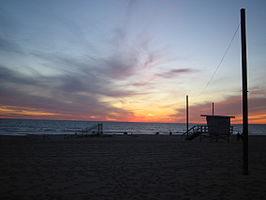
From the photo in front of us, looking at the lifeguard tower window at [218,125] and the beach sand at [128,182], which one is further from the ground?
the lifeguard tower window at [218,125]

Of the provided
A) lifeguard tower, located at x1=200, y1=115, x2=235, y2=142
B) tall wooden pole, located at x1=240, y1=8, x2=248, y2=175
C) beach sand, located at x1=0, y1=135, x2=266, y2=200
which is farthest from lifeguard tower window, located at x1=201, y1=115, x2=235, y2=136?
tall wooden pole, located at x1=240, y1=8, x2=248, y2=175

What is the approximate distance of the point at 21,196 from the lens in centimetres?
594

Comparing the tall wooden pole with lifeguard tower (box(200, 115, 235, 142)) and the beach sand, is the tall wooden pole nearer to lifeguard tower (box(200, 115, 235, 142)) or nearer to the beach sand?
→ the beach sand

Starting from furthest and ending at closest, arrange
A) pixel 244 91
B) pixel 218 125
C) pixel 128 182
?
pixel 218 125
pixel 244 91
pixel 128 182

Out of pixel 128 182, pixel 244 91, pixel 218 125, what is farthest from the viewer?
pixel 218 125

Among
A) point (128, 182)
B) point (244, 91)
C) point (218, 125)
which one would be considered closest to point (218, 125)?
point (218, 125)

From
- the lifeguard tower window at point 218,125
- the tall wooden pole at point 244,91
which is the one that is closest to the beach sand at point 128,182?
the tall wooden pole at point 244,91

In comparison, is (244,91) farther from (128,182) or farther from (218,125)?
(218,125)

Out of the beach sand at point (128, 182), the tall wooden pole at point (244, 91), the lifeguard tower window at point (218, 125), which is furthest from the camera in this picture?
the lifeguard tower window at point (218, 125)

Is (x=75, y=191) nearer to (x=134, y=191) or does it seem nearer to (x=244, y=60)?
(x=134, y=191)

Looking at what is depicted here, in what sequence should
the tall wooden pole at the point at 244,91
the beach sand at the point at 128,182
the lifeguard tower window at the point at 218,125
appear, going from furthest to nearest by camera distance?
the lifeguard tower window at the point at 218,125, the tall wooden pole at the point at 244,91, the beach sand at the point at 128,182

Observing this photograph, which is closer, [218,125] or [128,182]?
[128,182]

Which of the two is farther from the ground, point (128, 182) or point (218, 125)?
point (218, 125)

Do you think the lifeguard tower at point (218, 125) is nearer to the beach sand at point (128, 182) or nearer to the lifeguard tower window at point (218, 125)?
the lifeguard tower window at point (218, 125)
